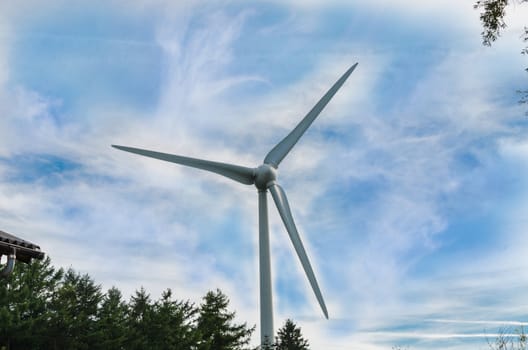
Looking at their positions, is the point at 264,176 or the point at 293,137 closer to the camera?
the point at 264,176

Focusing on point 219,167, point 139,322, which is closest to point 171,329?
point 139,322

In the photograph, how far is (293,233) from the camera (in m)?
34.9

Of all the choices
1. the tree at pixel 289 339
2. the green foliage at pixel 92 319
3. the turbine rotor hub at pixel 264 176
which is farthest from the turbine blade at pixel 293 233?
the green foliage at pixel 92 319

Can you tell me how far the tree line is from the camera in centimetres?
4488

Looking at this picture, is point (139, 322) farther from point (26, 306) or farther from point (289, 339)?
point (289, 339)

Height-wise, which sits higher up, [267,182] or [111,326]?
[267,182]

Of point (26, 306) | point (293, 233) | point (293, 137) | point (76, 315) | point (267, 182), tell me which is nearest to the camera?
point (293, 233)

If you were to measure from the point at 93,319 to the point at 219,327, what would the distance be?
1231 centimetres

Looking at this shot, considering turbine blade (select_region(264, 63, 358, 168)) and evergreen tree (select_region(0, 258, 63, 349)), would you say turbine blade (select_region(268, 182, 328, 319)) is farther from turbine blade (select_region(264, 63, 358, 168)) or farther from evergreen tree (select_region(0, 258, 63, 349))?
evergreen tree (select_region(0, 258, 63, 349))

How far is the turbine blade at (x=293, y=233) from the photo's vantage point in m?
33.7

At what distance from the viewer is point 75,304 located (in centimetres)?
4747

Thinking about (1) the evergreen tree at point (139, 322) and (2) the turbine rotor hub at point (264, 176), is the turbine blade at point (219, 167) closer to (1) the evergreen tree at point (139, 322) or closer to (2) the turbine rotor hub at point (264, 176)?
(2) the turbine rotor hub at point (264, 176)

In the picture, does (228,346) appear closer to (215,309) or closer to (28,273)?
(215,309)

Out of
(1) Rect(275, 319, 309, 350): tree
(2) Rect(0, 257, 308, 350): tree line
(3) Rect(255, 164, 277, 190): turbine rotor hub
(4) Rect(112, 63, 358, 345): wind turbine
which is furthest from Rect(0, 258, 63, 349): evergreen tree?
(1) Rect(275, 319, 309, 350): tree
